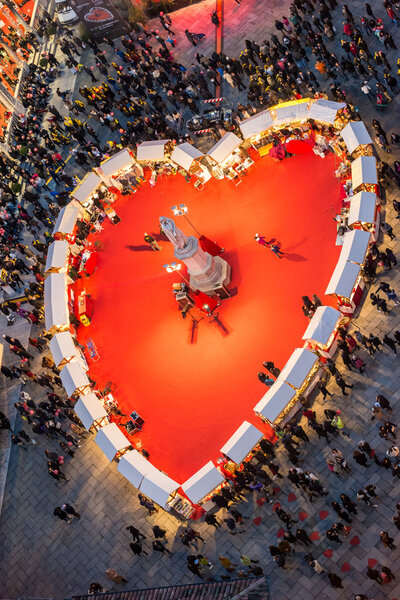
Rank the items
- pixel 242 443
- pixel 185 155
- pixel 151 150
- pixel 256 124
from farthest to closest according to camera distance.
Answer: pixel 151 150, pixel 185 155, pixel 256 124, pixel 242 443

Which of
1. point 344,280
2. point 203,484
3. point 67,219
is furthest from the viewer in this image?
point 67,219

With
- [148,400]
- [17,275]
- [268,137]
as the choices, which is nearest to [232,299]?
[148,400]

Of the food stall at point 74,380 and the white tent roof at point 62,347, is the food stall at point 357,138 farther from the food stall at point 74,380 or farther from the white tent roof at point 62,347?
the food stall at point 74,380

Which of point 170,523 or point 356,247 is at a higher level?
point 356,247

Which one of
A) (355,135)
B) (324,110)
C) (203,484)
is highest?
(324,110)

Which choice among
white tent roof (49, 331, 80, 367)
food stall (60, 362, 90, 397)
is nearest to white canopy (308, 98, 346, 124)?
white tent roof (49, 331, 80, 367)

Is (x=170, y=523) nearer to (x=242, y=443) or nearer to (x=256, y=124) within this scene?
(x=242, y=443)

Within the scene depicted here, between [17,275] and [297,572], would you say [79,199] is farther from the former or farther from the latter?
[297,572]

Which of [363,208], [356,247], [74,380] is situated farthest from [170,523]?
[363,208]
